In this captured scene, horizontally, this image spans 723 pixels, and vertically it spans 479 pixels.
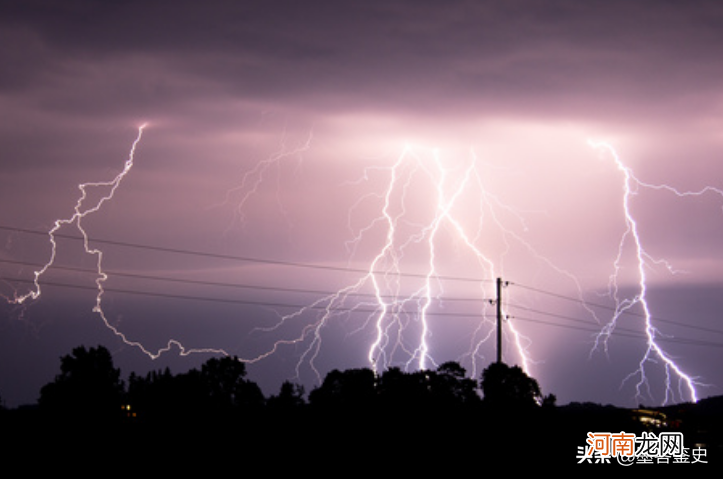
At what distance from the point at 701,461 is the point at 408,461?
289 inches

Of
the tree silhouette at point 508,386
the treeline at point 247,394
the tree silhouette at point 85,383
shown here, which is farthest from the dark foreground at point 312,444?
the tree silhouette at point 85,383

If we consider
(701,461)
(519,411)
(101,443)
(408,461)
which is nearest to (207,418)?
(101,443)

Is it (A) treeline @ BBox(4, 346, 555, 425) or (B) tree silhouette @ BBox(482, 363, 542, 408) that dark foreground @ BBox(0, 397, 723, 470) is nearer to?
(A) treeline @ BBox(4, 346, 555, 425)

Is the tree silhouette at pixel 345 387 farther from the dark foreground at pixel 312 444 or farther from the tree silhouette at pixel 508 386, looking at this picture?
the dark foreground at pixel 312 444

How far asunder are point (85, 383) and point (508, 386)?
78.5 ft

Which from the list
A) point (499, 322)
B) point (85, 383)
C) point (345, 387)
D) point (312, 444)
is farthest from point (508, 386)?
point (85, 383)

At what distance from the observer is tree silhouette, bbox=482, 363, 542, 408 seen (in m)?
34.1

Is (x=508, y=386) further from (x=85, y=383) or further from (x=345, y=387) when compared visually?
(x=85, y=383)

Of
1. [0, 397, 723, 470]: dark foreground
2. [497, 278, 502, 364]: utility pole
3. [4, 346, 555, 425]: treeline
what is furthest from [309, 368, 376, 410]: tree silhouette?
[0, 397, 723, 470]: dark foreground

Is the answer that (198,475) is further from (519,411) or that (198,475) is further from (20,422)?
(519,411)

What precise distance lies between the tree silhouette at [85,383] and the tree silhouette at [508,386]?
18055 millimetres

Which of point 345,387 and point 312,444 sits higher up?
point 345,387

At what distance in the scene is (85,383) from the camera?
1874 inches

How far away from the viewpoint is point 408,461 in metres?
21.8
